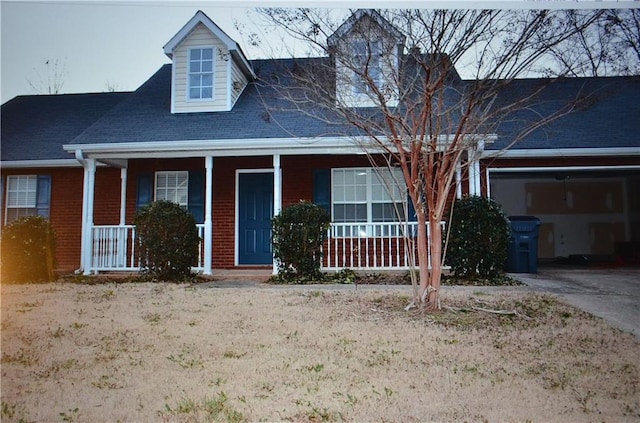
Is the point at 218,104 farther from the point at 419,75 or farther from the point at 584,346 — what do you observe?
the point at 584,346

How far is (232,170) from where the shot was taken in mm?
→ 7191

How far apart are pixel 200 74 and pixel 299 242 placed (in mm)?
3144

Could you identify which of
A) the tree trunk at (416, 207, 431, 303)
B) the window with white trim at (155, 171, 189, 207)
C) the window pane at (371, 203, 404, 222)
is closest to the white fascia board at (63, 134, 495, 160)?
the window with white trim at (155, 171, 189, 207)

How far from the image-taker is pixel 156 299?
375 cm

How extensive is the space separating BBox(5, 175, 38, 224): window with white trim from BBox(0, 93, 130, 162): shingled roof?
0.39 meters

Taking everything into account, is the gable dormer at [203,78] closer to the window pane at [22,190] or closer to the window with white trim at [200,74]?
the window with white trim at [200,74]

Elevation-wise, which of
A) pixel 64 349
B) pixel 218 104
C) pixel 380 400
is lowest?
pixel 380 400

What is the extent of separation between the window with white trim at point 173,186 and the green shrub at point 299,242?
6.93ft

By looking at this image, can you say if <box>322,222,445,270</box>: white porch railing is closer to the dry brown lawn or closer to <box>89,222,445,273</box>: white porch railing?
<box>89,222,445,273</box>: white porch railing

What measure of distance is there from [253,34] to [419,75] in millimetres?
1408

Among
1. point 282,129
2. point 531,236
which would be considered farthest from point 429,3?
point 531,236

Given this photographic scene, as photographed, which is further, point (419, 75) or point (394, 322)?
point (419, 75)

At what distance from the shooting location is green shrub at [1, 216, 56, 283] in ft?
10.1

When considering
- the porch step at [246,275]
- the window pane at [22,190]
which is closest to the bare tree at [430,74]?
the porch step at [246,275]
